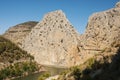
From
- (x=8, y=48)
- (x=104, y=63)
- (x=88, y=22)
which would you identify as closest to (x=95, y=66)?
(x=104, y=63)

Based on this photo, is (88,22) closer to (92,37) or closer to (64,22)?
(92,37)

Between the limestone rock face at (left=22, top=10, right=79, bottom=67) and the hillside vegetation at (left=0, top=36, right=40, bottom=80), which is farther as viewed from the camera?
the limestone rock face at (left=22, top=10, right=79, bottom=67)

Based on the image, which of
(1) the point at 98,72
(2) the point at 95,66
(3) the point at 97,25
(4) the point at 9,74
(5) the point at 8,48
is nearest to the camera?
(1) the point at 98,72

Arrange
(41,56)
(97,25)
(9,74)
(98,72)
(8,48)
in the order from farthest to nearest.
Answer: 1. (41,56)
2. (8,48)
3. (97,25)
4. (9,74)
5. (98,72)

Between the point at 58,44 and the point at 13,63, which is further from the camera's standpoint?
the point at 58,44

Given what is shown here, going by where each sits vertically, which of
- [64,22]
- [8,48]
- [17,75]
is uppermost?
[64,22]

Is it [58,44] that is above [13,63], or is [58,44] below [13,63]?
above

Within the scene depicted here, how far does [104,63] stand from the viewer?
29.0 metres

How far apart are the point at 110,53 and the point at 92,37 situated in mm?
106851

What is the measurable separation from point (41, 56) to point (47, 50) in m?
5.61

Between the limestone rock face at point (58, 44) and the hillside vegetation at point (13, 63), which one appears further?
the limestone rock face at point (58, 44)

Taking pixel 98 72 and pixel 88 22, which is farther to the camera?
pixel 88 22

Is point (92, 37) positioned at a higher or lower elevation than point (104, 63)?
higher

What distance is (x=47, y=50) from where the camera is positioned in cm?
19750
